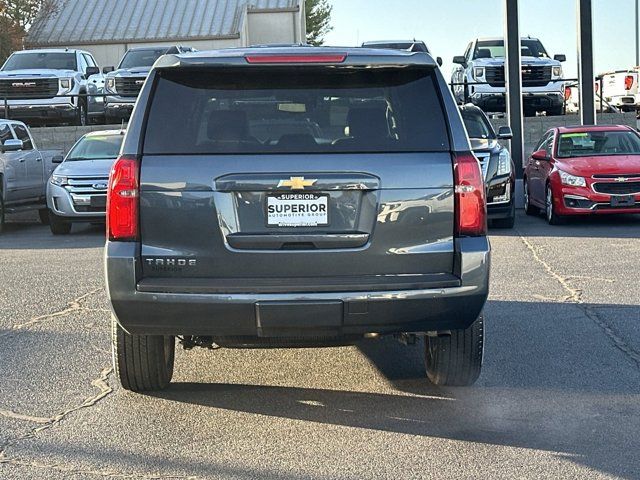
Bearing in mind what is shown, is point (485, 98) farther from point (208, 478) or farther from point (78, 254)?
point (208, 478)

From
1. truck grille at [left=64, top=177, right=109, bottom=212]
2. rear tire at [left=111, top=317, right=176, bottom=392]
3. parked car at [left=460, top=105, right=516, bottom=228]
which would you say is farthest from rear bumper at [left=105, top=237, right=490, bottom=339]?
truck grille at [left=64, top=177, right=109, bottom=212]

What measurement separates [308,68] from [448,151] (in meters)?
0.83

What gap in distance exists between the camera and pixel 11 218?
21.0 m

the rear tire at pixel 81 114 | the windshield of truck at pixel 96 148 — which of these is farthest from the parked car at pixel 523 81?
the windshield of truck at pixel 96 148

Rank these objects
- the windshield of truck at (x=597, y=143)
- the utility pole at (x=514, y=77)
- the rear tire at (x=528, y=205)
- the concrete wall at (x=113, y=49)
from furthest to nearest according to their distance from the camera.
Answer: the concrete wall at (x=113, y=49) → the utility pole at (x=514, y=77) → the rear tire at (x=528, y=205) → the windshield of truck at (x=597, y=143)

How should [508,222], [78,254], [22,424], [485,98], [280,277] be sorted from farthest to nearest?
[485,98] → [508,222] → [78,254] → [22,424] → [280,277]

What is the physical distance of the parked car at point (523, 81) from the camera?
26125mm

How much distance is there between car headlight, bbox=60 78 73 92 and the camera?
85.1ft

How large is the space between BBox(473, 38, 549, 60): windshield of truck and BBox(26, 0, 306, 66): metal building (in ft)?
56.7

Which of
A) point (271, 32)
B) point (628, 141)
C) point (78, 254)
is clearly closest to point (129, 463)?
point (78, 254)

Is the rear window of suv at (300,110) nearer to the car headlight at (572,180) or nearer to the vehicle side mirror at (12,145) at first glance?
the car headlight at (572,180)

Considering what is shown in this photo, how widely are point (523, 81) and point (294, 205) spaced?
71.5 feet

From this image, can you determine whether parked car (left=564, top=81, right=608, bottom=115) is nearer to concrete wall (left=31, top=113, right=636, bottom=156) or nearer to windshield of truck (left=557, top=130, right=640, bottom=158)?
concrete wall (left=31, top=113, right=636, bottom=156)

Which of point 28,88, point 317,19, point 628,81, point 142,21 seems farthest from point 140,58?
point 317,19
